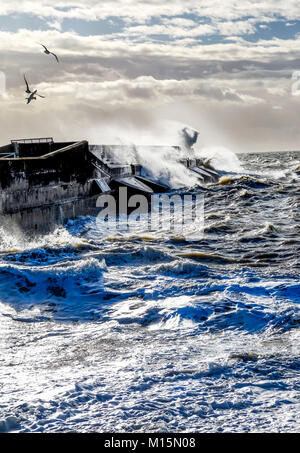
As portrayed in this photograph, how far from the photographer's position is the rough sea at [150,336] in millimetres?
4719

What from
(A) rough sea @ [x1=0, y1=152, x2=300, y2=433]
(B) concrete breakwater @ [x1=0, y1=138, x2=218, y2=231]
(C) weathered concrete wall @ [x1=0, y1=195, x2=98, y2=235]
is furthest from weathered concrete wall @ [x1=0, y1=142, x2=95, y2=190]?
(A) rough sea @ [x1=0, y1=152, x2=300, y2=433]

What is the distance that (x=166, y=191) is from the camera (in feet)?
83.0

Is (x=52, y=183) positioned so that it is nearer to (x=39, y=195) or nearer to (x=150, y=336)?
(x=39, y=195)

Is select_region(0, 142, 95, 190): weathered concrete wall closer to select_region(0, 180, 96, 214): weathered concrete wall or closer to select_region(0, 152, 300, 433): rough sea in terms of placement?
select_region(0, 180, 96, 214): weathered concrete wall

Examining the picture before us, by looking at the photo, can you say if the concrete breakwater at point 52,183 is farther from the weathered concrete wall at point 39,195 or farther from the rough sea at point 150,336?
the rough sea at point 150,336

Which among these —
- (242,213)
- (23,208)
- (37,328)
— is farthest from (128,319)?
(242,213)

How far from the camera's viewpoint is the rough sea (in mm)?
4719

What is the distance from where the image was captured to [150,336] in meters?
6.69
